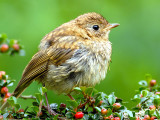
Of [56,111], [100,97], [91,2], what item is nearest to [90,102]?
[100,97]

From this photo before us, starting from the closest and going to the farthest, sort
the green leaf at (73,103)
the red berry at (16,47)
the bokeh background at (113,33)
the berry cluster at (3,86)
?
the green leaf at (73,103) < the berry cluster at (3,86) < the red berry at (16,47) < the bokeh background at (113,33)

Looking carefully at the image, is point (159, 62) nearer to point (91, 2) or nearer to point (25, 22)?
point (91, 2)

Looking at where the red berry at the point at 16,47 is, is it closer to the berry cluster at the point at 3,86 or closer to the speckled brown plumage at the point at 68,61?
the speckled brown plumage at the point at 68,61

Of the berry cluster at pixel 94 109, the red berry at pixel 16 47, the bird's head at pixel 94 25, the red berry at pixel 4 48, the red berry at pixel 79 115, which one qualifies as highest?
the bird's head at pixel 94 25

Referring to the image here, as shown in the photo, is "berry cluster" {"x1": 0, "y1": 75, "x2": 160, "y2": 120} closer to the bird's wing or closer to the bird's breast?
the bird's breast

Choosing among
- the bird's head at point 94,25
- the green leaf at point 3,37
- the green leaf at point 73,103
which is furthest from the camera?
the bird's head at point 94,25

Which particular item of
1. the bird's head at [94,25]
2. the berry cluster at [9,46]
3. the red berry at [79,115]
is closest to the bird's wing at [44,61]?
the berry cluster at [9,46]

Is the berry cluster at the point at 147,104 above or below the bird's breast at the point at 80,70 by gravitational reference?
below
